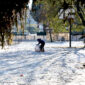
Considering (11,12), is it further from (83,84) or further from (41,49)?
(41,49)

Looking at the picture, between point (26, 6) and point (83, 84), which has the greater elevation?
point (26, 6)

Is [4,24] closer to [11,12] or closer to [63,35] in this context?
[11,12]

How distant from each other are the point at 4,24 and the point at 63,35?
48.8 m

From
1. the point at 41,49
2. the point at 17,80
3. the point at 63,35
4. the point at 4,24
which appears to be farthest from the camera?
the point at 63,35

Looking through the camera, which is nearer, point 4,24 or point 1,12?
point 1,12

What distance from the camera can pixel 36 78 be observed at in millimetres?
8102

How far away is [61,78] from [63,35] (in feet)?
145

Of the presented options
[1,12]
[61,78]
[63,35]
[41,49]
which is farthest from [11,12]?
[63,35]

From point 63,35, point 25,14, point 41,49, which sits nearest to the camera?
point 25,14

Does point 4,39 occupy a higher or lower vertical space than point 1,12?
lower

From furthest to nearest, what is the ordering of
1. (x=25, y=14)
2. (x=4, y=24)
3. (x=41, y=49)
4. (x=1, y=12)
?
1. (x=41, y=49)
2. (x=25, y=14)
3. (x=4, y=24)
4. (x=1, y=12)

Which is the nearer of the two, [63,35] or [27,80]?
[27,80]

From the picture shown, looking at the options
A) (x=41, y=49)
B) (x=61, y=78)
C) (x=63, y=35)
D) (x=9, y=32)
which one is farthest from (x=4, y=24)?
(x=63, y=35)

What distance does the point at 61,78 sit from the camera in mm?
8117
